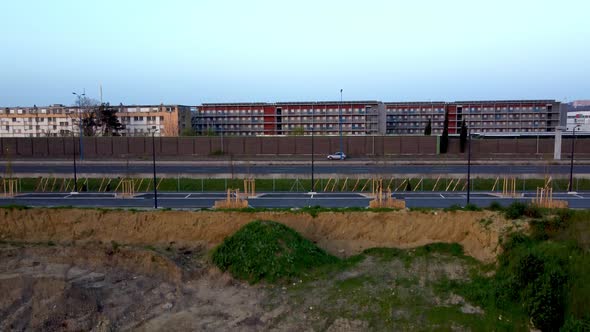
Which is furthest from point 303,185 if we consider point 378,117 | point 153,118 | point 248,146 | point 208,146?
point 153,118

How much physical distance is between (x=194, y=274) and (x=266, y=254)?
244 centimetres

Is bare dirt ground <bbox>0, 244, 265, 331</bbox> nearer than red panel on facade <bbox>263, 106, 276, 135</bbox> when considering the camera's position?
Yes

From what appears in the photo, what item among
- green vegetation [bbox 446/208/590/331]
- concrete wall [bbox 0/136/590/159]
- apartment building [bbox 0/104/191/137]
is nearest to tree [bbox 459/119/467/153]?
concrete wall [bbox 0/136/590/159]

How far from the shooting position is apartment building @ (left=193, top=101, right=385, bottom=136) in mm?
93688

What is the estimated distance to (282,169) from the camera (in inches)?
1889

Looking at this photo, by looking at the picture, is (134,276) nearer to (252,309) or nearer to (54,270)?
(54,270)

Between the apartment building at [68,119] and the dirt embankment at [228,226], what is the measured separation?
71.1 metres

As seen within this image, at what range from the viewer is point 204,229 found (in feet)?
66.2

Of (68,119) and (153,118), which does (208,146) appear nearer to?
Answer: (153,118)

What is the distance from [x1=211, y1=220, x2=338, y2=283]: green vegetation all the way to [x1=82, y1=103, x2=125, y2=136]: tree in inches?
2773

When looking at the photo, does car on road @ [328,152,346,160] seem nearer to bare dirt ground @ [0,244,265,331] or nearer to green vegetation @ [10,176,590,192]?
green vegetation @ [10,176,590,192]

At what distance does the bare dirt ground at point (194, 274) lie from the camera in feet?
40.8

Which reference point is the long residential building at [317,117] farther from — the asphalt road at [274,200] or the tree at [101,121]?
the asphalt road at [274,200]

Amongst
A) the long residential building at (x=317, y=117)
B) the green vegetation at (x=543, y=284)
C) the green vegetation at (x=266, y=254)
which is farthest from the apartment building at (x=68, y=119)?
the green vegetation at (x=543, y=284)
